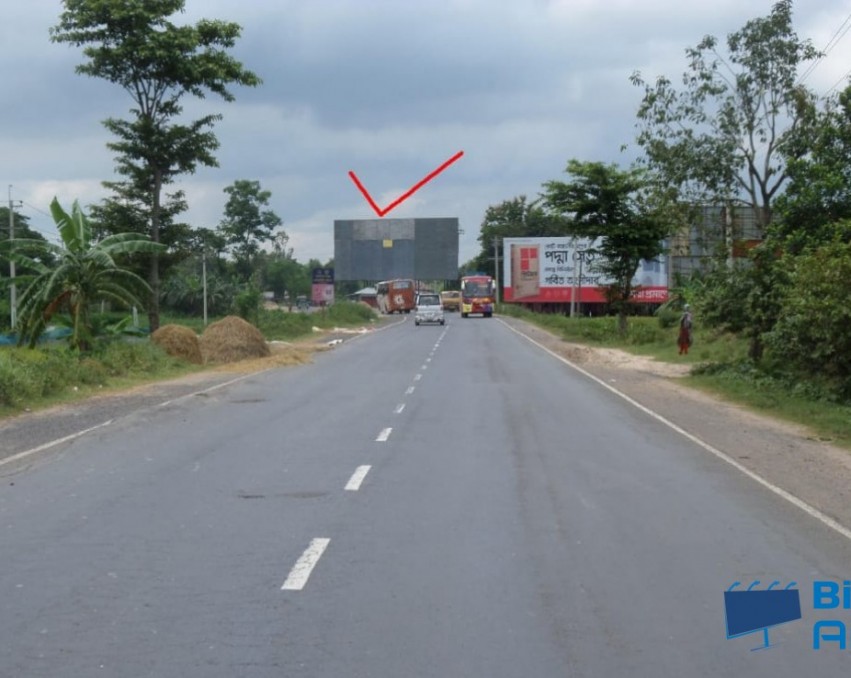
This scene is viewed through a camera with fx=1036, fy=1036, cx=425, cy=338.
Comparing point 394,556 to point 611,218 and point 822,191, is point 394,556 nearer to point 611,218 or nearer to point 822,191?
point 822,191

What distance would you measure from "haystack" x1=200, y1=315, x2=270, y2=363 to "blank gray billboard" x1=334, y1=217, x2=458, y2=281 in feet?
153

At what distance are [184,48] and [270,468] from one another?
24833mm

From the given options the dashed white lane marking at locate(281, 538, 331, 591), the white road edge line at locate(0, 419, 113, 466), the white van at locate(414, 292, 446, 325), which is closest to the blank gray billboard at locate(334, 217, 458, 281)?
the white van at locate(414, 292, 446, 325)

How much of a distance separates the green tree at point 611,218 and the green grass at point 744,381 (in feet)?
8.52

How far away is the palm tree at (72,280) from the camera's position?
25641 millimetres

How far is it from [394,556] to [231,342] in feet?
86.9

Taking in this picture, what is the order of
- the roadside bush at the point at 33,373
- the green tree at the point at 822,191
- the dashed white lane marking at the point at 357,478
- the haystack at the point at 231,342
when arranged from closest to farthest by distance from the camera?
the dashed white lane marking at the point at 357,478
the roadside bush at the point at 33,373
the green tree at the point at 822,191
the haystack at the point at 231,342

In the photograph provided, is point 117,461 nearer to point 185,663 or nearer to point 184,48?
point 185,663

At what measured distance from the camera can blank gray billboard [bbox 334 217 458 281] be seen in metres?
80.9

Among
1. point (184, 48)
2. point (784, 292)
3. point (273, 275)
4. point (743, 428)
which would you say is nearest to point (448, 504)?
point (743, 428)

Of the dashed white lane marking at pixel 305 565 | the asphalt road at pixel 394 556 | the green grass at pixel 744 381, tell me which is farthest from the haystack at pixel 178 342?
the dashed white lane marking at pixel 305 565

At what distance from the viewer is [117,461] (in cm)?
1266

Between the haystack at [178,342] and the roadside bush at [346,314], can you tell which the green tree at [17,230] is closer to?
the roadside bush at [346,314]

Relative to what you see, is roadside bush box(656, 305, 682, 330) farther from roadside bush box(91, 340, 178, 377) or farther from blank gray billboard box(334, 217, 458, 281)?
roadside bush box(91, 340, 178, 377)
